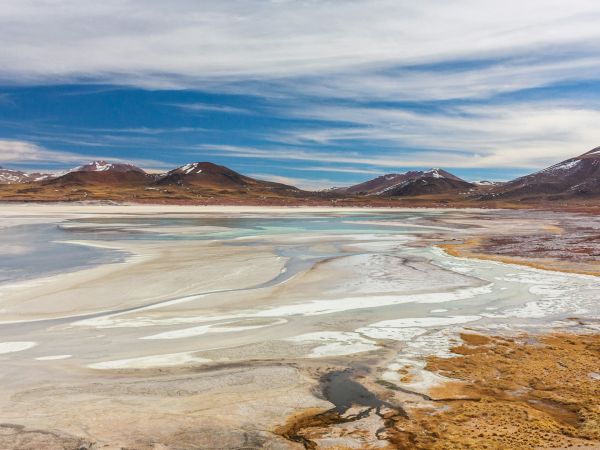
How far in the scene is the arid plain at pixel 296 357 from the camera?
7219 mm

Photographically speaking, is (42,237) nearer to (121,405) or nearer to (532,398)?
(121,405)

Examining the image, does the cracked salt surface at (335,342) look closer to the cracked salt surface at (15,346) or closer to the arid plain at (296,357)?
the arid plain at (296,357)

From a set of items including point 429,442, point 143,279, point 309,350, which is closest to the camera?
point 429,442

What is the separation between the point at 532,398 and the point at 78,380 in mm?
8073

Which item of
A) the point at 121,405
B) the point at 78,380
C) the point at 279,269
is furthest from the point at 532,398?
the point at 279,269

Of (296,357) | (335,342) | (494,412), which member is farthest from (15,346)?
(494,412)

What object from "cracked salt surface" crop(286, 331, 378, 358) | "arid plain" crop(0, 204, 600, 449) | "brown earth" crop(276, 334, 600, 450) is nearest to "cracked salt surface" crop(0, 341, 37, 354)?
"arid plain" crop(0, 204, 600, 449)

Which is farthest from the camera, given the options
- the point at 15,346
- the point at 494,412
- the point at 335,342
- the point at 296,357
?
the point at 335,342

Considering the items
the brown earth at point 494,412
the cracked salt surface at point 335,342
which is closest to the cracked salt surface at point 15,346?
the cracked salt surface at point 335,342

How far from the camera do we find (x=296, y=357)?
415 inches

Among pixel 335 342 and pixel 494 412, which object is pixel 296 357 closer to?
pixel 335 342

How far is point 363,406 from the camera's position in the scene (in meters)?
8.11

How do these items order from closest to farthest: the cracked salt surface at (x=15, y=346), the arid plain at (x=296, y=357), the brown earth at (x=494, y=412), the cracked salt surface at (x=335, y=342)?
the brown earth at (x=494, y=412)
the arid plain at (x=296, y=357)
the cracked salt surface at (x=15, y=346)
the cracked salt surface at (x=335, y=342)

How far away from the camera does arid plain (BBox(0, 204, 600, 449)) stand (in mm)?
7219
